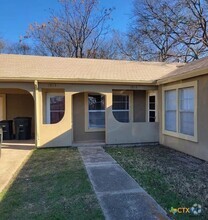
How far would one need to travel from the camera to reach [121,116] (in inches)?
432

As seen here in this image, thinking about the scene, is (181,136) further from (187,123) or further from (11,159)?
(11,159)

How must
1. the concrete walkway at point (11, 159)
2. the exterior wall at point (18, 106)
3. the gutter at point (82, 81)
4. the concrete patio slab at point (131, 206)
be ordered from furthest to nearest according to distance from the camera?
the exterior wall at point (18, 106) < the gutter at point (82, 81) < the concrete walkway at point (11, 159) < the concrete patio slab at point (131, 206)

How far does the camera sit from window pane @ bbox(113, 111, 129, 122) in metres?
10.9

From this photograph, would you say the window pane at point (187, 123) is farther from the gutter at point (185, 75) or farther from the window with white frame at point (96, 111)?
the window with white frame at point (96, 111)

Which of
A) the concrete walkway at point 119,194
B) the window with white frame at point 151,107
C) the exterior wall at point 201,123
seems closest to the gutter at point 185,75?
the exterior wall at point 201,123

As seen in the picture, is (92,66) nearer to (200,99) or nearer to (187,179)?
(200,99)

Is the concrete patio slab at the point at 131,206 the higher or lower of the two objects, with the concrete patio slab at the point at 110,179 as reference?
lower

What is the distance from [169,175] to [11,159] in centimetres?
481

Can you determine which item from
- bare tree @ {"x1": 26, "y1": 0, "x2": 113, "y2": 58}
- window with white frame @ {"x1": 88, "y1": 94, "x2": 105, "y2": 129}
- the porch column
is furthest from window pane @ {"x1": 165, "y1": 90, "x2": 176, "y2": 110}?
bare tree @ {"x1": 26, "y1": 0, "x2": 113, "y2": 58}

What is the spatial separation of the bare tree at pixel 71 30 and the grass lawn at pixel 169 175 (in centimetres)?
2002

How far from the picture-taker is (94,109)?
34.9ft

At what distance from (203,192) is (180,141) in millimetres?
3944

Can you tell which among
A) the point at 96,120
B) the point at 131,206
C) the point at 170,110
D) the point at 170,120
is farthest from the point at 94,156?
the point at 131,206

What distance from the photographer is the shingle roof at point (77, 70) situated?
923 cm
